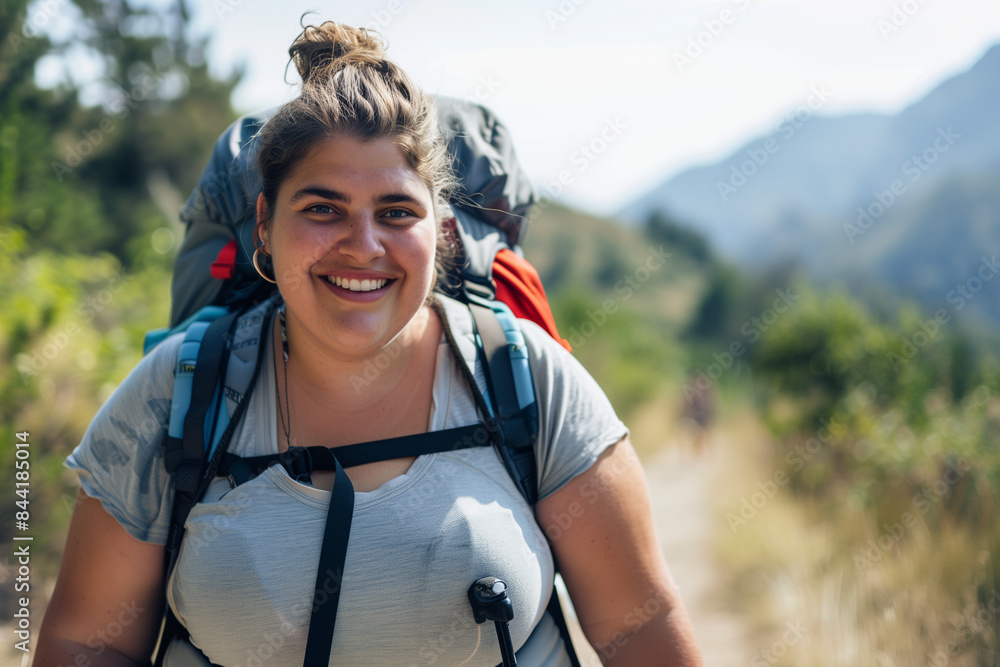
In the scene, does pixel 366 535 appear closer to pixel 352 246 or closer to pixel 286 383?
pixel 286 383

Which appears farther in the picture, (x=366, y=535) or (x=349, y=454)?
(x=349, y=454)

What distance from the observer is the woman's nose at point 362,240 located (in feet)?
4.45

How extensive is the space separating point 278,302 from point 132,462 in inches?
19.2

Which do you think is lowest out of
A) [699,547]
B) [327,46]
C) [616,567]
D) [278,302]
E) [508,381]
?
[699,547]

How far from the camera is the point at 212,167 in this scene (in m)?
1.76

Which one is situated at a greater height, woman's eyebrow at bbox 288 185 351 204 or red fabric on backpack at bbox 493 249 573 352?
woman's eyebrow at bbox 288 185 351 204

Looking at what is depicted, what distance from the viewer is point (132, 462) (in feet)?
4.43

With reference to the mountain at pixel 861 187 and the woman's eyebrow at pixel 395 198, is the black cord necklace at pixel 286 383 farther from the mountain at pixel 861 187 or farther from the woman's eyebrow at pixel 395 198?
the mountain at pixel 861 187

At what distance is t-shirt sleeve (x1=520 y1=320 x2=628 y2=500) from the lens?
138cm

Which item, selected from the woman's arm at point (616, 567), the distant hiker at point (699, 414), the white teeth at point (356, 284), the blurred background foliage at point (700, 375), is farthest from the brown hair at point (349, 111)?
the distant hiker at point (699, 414)

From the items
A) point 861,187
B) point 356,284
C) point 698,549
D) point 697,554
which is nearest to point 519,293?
point 356,284

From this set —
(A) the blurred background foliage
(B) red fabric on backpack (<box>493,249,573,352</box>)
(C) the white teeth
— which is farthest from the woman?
(A) the blurred background foliage

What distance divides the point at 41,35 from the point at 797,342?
742 centimetres

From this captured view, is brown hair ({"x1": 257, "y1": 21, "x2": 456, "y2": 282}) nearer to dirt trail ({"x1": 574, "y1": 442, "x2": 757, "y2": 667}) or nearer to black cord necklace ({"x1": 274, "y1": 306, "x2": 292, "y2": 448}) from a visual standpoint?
black cord necklace ({"x1": 274, "y1": 306, "x2": 292, "y2": 448})
